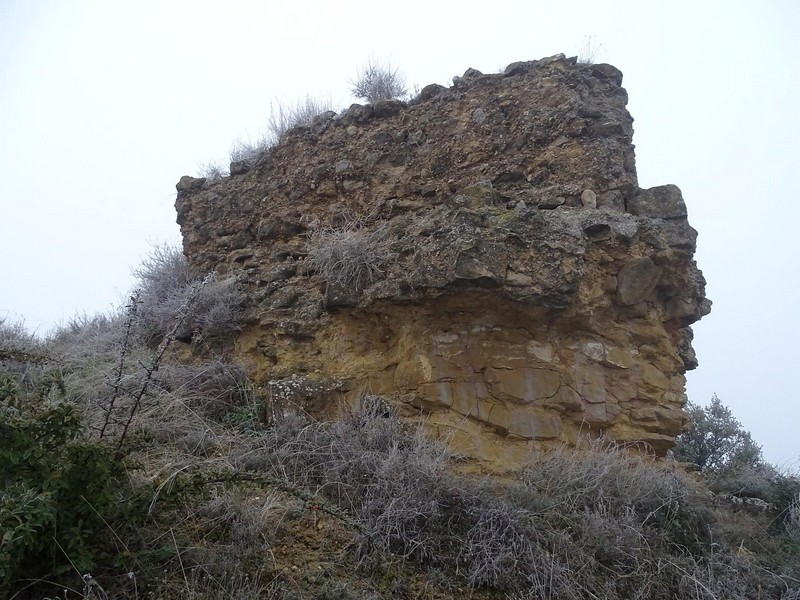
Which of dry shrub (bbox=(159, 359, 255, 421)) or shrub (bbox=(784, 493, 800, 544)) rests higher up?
dry shrub (bbox=(159, 359, 255, 421))

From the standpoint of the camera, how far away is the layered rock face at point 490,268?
5105mm

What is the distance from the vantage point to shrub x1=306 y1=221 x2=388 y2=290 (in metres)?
5.57

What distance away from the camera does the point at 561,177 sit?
6.00 m

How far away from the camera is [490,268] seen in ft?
16.3

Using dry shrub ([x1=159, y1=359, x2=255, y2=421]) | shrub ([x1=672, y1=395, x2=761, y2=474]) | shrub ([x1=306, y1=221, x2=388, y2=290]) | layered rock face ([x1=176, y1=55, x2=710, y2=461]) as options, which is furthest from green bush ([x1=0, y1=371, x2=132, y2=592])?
shrub ([x1=672, y1=395, x2=761, y2=474])

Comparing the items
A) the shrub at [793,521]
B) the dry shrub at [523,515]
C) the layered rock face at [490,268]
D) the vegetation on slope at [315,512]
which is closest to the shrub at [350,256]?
the layered rock face at [490,268]

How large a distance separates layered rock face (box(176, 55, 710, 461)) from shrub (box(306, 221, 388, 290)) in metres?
0.02

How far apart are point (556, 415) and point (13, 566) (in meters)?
3.69

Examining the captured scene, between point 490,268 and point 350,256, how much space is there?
52.3 inches

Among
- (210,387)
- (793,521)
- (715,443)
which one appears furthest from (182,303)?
(715,443)

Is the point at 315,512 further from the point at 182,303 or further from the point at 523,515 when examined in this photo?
the point at 182,303

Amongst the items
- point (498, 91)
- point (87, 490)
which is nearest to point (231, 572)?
point (87, 490)

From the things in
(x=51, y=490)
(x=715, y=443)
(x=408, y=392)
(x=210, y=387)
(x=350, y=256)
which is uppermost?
(x=350, y=256)

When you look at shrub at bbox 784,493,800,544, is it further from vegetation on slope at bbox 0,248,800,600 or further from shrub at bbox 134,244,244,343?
shrub at bbox 134,244,244,343
